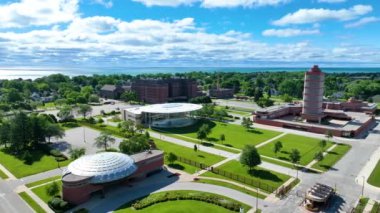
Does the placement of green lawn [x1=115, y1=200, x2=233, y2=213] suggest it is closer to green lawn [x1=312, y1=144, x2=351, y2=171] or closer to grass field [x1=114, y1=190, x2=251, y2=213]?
grass field [x1=114, y1=190, x2=251, y2=213]

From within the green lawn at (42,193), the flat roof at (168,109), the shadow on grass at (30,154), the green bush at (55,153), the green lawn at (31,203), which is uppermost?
the flat roof at (168,109)

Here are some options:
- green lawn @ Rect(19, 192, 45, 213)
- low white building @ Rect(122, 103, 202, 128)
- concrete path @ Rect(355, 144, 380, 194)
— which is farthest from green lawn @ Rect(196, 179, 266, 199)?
low white building @ Rect(122, 103, 202, 128)

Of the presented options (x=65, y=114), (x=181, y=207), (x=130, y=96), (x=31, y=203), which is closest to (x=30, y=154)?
(x=31, y=203)

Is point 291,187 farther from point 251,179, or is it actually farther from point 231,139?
point 231,139

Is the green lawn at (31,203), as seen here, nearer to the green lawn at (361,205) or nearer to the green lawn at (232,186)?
the green lawn at (232,186)

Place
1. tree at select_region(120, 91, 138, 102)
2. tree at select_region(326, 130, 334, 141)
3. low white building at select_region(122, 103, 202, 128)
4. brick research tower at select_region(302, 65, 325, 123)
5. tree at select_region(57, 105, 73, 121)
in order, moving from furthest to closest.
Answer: tree at select_region(120, 91, 138, 102)
tree at select_region(57, 105, 73, 121)
low white building at select_region(122, 103, 202, 128)
brick research tower at select_region(302, 65, 325, 123)
tree at select_region(326, 130, 334, 141)

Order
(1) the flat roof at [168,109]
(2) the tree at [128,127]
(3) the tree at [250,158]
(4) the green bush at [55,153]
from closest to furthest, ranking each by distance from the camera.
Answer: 1. (3) the tree at [250,158]
2. (4) the green bush at [55,153]
3. (2) the tree at [128,127]
4. (1) the flat roof at [168,109]

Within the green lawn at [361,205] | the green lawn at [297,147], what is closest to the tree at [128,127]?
the green lawn at [297,147]
